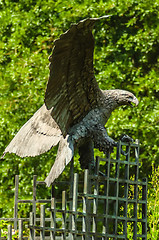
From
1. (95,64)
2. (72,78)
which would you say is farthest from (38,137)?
(95,64)

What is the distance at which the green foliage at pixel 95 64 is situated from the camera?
25.1 ft

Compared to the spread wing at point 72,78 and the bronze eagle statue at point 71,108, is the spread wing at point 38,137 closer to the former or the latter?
the bronze eagle statue at point 71,108

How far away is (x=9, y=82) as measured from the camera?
803 cm

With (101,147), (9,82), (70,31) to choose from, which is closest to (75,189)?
(101,147)

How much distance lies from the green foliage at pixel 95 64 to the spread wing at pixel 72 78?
3.20 meters

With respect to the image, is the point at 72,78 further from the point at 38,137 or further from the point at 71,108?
the point at 38,137

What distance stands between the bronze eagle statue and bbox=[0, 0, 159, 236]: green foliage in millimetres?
3015

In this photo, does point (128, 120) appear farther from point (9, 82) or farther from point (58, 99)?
point (58, 99)

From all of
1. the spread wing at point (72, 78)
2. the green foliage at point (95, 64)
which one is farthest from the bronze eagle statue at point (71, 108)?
the green foliage at point (95, 64)

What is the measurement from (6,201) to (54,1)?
3.17m

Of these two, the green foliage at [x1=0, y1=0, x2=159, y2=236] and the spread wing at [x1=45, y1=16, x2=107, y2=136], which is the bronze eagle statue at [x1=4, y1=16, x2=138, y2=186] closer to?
the spread wing at [x1=45, y1=16, x2=107, y2=136]

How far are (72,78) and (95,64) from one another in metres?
4.01

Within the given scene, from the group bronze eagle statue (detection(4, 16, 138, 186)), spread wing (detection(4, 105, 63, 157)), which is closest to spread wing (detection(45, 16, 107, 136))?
bronze eagle statue (detection(4, 16, 138, 186))

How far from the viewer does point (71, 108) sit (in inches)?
165
